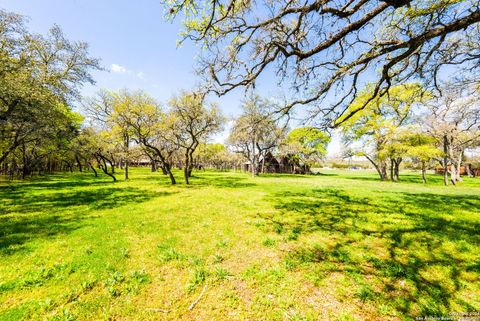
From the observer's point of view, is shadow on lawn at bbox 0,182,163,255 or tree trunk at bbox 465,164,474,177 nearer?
shadow on lawn at bbox 0,182,163,255

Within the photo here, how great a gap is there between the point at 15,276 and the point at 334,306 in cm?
768

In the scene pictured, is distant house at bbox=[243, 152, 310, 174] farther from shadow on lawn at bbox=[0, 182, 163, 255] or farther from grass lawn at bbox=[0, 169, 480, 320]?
grass lawn at bbox=[0, 169, 480, 320]

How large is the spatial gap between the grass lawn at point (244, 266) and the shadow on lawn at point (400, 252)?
0.03m

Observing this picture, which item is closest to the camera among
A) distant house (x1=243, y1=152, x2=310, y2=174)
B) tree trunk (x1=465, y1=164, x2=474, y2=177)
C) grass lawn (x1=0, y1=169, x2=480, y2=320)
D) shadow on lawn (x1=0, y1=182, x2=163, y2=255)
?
grass lawn (x1=0, y1=169, x2=480, y2=320)

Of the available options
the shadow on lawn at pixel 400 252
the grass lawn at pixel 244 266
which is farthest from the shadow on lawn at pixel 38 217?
the shadow on lawn at pixel 400 252

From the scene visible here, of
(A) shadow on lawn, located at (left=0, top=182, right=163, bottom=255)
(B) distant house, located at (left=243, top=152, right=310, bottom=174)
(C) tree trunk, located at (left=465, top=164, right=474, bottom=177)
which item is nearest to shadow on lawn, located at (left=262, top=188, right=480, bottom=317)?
(A) shadow on lawn, located at (left=0, top=182, right=163, bottom=255)

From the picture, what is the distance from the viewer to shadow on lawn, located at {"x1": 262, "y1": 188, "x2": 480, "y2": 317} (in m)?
4.05

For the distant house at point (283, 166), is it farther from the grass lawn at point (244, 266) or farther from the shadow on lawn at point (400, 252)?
the grass lawn at point (244, 266)

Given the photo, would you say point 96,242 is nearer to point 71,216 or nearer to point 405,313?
point 71,216

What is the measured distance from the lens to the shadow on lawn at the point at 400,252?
4.05 meters

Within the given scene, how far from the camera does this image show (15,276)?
4852mm

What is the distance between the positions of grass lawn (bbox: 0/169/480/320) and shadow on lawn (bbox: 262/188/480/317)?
31 millimetres

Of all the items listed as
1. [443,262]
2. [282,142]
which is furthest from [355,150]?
[443,262]

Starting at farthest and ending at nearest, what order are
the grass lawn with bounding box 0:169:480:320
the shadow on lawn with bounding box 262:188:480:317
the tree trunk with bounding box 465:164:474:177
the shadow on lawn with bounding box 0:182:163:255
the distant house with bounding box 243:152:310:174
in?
1. the distant house with bounding box 243:152:310:174
2. the tree trunk with bounding box 465:164:474:177
3. the shadow on lawn with bounding box 0:182:163:255
4. the shadow on lawn with bounding box 262:188:480:317
5. the grass lawn with bounding box 0:169:480:320
